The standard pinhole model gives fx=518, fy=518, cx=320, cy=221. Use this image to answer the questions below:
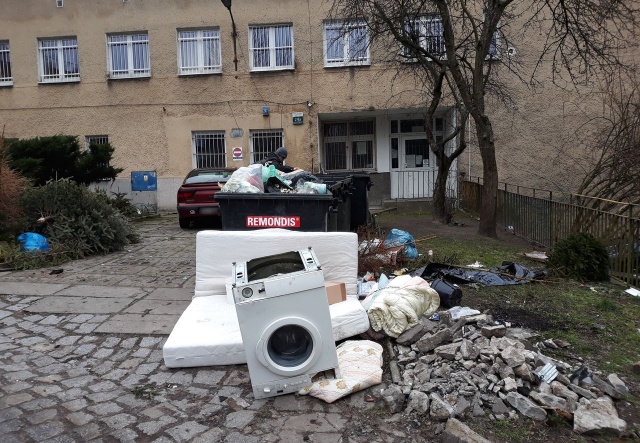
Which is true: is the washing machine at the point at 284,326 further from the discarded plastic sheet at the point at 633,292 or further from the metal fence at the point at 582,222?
the metal fence at the point at 582,222

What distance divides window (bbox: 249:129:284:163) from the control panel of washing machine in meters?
14.2

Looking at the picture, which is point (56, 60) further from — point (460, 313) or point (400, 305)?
point (460, 313)

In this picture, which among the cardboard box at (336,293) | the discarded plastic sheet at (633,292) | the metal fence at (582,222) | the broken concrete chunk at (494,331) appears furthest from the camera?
the metal fence at (582,222)

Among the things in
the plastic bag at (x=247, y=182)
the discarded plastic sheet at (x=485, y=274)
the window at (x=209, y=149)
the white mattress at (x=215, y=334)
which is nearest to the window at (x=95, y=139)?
the window at (x=209, y=149)

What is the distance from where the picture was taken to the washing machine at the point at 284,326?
3469 millimetres

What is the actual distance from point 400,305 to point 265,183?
2872mm

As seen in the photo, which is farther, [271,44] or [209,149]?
[209,149]

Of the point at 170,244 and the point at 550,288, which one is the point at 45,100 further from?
the point at 550,288

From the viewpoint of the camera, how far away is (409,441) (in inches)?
126

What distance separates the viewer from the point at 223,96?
17172mm

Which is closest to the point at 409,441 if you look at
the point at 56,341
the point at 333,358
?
the point at 333,358

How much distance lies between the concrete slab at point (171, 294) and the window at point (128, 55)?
13.0 m

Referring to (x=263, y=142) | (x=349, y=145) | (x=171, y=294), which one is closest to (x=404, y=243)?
(x=171, y=294)

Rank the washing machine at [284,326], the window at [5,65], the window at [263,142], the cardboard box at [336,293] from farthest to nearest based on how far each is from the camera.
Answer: the window at [5,65], the window at [263,142], the cardboard box at [336,293], the washing machine at [284,326]
